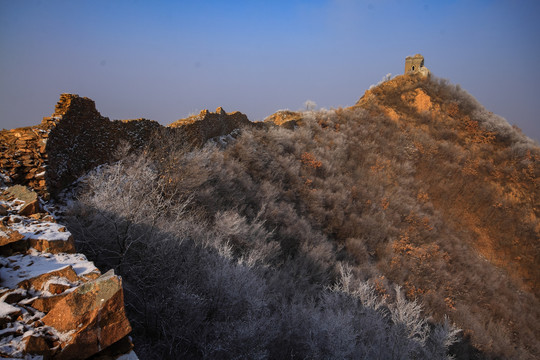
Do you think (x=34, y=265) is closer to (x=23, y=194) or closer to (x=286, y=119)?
(x=23, y=194)

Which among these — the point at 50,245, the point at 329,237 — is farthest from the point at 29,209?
the point at 329,237

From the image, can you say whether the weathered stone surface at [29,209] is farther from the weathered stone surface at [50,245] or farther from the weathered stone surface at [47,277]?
the weathered stone surface at [47,277]

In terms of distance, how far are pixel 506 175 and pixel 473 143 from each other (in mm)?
3063

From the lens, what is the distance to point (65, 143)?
6820mm

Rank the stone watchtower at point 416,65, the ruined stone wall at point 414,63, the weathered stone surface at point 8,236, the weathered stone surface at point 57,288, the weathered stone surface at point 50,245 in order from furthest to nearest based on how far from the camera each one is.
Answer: the ruined stone wall at point 414,63
the stone watchtower at point 416,65
the weathered stone surface at point 50,245
the weathered stone surface at point 8,236
the weathered stone surface at point 57,288

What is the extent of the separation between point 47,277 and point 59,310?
593 mm

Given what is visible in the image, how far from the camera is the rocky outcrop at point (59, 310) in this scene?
6.75ft

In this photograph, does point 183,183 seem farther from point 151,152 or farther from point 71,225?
point 71,225

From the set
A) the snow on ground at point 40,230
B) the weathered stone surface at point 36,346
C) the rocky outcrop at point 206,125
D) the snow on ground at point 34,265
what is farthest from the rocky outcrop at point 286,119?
the weathered stone surface at point 36,346

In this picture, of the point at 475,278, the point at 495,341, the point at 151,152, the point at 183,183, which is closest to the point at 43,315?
the point at 183,183

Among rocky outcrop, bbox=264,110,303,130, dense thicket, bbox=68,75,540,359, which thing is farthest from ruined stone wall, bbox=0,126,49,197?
rocky outcrop, bbox=264,110,303,130

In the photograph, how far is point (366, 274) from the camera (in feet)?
33.6

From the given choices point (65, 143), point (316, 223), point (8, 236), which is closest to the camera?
point (8, 236)

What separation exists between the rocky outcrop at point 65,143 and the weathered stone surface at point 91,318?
474 centimetres
